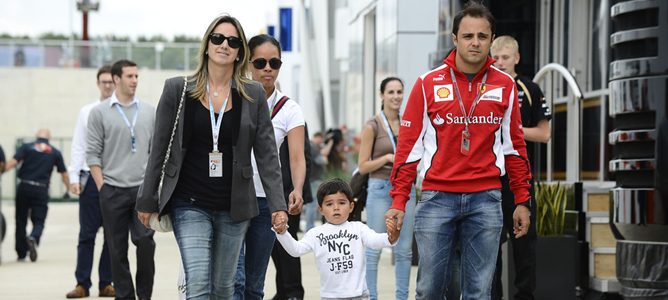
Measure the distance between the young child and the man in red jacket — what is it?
0.87 meters

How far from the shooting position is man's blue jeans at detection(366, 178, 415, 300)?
33.3ft

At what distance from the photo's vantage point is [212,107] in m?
6.93

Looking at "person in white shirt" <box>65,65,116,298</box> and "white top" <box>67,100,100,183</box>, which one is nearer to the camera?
"white top" <box>67,100,100,183</box>

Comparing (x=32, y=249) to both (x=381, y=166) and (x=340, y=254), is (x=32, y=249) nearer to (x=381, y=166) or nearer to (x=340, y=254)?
(x=381, y=166)

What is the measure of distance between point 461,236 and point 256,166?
1.41 metres

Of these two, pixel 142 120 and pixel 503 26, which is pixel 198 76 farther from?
pixel 503 26

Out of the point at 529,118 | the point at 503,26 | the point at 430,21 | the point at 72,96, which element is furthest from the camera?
the point at 72,96

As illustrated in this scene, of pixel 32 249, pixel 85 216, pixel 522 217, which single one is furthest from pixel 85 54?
pixel 522 217

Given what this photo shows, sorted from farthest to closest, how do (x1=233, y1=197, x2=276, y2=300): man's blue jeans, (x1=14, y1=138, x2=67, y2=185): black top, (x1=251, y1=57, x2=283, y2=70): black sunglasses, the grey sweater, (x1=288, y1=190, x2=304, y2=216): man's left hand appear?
(x1=14, y1=138, x2=67, y2=185): black top → the grey sweater → (x1=251, y1=57, x2=283, y2=70): black sunglasses → (x1=288, y1=190, x2=304, y2=216): man's left hand → (x1=233, y1=197, x2=276, y2=300): man's blue jeans

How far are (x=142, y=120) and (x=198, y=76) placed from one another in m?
4.29

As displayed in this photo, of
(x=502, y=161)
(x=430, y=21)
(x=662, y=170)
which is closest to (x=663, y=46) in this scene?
(x=662, y=170)

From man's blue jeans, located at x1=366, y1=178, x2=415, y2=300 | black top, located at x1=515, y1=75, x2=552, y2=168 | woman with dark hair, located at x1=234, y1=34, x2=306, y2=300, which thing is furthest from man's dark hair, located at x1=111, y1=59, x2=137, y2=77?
black top, located at x1=515, y1=75, x2=552, y2=168

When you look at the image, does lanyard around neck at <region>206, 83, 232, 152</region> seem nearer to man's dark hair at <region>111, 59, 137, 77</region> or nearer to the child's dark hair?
the child's dark hair

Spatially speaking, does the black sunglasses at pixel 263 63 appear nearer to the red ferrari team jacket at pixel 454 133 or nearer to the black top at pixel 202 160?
the black top at pixel 202 160
